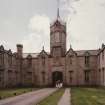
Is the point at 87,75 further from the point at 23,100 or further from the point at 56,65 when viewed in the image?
the point at 23,100

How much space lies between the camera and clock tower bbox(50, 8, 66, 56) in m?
48.9

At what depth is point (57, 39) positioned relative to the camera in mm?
49438

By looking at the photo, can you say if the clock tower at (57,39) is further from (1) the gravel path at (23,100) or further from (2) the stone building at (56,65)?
(1) the gravel path at (23,100)

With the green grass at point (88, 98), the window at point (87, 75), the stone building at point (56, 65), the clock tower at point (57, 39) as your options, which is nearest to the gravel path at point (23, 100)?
the green grass at point (88, 98)

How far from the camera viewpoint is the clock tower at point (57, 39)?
4893cm

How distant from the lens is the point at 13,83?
4491 cm

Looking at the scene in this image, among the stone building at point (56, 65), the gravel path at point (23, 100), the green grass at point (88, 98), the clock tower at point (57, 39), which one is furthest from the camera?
the clock tower at point (57, 39)

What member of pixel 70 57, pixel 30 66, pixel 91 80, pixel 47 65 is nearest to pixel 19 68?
pixel 30 66

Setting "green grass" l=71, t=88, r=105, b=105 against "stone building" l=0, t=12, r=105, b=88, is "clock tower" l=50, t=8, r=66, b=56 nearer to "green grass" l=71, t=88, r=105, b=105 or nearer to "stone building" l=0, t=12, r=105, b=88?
"stone building" l=0, t=12, r=105, b=88

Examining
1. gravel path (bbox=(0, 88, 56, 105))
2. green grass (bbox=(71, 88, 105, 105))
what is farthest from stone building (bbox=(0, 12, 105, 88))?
gravel path (bbox=(0, 88, 56, 105))

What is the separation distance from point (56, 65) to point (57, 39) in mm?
5950

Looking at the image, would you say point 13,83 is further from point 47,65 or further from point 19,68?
point 47,65

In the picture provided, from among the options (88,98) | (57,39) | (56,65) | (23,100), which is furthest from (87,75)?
(23,100)

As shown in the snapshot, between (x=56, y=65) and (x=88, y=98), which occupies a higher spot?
(x=56, y=65)
